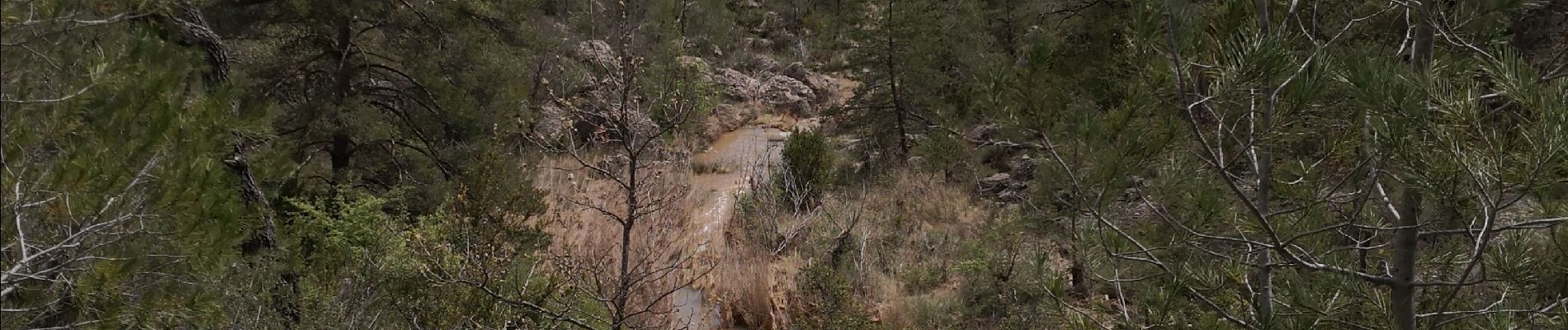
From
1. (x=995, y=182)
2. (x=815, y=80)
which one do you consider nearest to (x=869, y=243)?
(x=995, y=182)

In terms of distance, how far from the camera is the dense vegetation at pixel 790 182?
Result: 5.25ft

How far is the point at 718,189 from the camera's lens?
992 centimetres

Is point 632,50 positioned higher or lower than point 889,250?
higher

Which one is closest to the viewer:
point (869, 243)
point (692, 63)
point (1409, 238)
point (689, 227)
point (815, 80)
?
point (1409, 238)

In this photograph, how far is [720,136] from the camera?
1466cm

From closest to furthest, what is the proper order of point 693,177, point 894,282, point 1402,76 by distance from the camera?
point 1402,76 → point 894,282 → point 693,177

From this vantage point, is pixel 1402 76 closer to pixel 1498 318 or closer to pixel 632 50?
pixel 1498 318

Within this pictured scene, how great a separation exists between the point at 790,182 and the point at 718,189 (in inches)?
63.9

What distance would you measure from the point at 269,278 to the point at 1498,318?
159 inches

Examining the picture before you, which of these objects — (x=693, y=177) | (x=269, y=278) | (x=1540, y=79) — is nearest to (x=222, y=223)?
(x=269, y=278)

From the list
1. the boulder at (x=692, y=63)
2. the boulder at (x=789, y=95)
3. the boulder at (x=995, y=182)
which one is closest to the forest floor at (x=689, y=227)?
the boulder at (x=692, y=63)

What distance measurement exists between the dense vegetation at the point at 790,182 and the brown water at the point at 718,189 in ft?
0.31

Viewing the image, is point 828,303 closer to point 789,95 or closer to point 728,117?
point 728,117

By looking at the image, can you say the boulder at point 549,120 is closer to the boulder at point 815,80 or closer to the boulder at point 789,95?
the boulder at point 789,95
